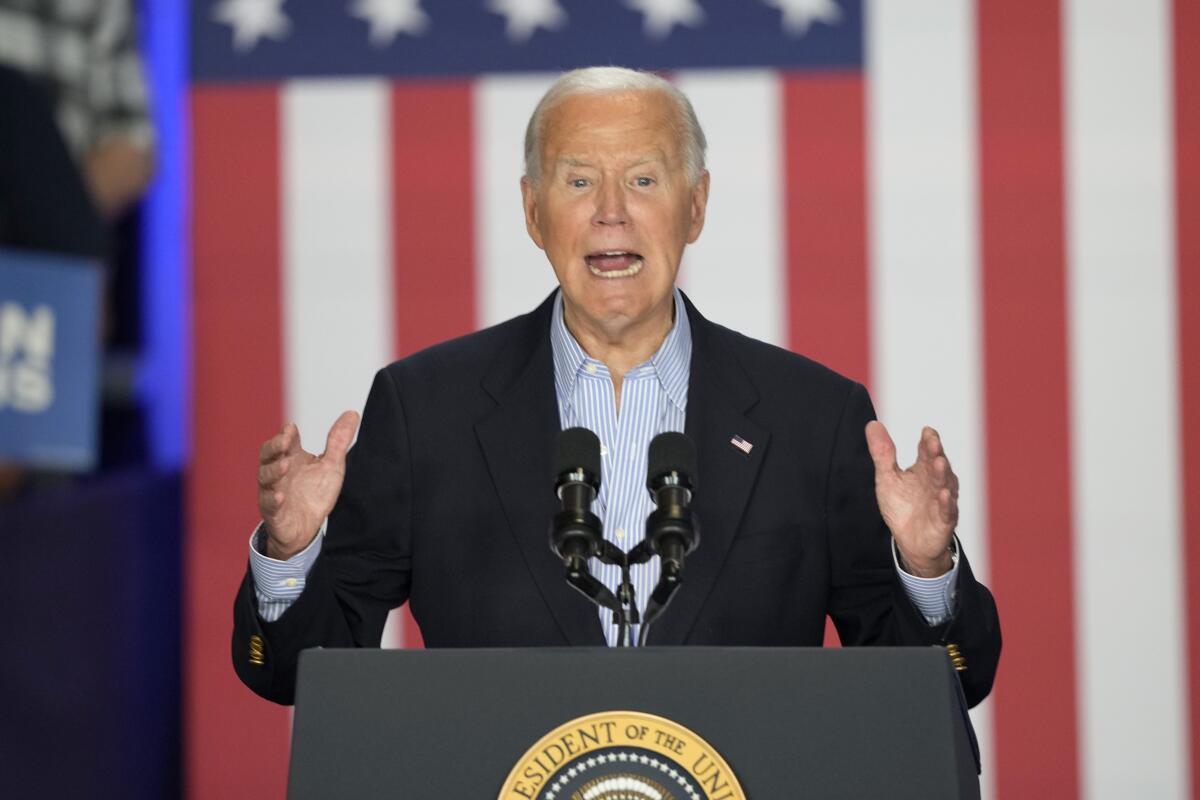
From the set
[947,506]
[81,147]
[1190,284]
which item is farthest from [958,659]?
[81,147]

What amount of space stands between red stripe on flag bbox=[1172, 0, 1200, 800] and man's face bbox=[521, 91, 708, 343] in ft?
6.63

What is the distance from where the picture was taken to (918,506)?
1704 mm

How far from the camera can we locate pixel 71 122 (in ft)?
11.4

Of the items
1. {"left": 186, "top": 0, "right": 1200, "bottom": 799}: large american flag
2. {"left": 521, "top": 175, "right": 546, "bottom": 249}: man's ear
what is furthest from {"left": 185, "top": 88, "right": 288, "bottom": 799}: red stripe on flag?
{"left": 521, "top": 175, "right": 546, "bottom": 249}: man's ear

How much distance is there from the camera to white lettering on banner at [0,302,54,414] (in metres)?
3.20

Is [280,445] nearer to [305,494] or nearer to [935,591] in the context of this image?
[305,494]

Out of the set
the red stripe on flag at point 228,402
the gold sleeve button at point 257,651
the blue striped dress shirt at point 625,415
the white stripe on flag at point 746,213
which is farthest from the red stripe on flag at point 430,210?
the gold sleeve button at point 257,651

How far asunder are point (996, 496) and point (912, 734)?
2.41 m

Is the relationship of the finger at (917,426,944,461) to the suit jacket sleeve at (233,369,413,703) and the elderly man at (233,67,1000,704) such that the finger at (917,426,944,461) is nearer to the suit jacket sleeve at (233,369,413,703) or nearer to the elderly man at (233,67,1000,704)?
the elderly man at (233,67,1000,704)

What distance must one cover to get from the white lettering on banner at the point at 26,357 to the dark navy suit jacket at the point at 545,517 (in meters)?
1.41

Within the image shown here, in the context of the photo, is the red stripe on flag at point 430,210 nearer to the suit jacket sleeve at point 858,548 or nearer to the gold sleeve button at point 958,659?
the suit jacket sleeve at point 858,548

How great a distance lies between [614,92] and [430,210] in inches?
72.4

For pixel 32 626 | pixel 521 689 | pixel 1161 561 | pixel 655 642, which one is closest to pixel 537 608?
pixel 655 642

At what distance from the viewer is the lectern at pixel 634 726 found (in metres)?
1.36
